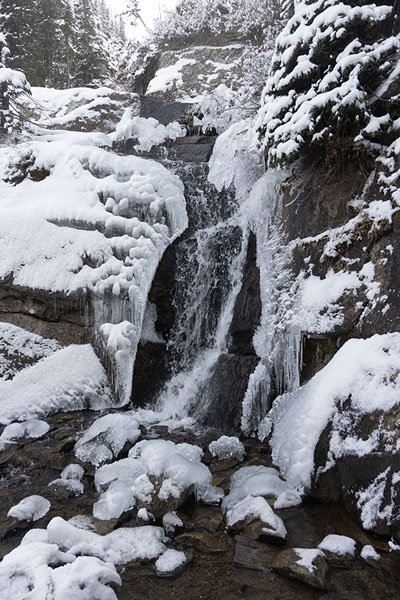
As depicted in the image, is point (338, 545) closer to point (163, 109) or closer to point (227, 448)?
A: point (227, 448)

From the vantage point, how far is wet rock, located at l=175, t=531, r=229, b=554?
3100 mm

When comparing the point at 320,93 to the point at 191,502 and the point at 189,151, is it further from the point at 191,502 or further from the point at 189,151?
the point at 189,151

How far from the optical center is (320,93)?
493cm

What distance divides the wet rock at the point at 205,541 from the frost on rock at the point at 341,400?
95cm

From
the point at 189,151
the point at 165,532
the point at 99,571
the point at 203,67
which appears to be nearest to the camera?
the point at 99,571

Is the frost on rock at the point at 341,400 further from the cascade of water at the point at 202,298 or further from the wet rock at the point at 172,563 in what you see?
the cascade of water at the point at 202,298

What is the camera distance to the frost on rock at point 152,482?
3537 mm

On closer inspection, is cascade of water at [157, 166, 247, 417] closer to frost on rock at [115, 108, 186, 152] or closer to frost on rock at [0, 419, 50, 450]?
frost on rock at [0, 419, 50, 450]

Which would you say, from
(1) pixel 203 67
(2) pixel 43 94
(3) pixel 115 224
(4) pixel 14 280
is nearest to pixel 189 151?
(3) pixel 115 224

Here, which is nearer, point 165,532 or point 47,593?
point 47,593

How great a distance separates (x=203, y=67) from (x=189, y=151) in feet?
28.1

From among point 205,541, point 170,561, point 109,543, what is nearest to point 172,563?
point 170,561

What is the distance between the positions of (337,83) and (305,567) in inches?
189

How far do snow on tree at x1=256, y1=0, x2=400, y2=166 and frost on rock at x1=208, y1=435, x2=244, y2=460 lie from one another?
3458mm
